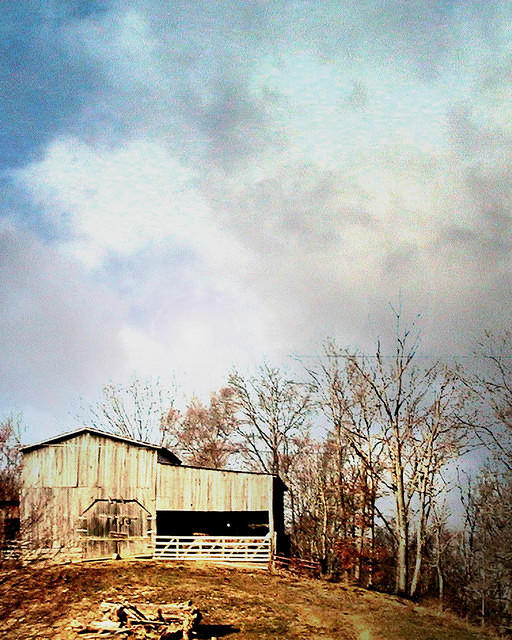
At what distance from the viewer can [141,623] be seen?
71.3 ft

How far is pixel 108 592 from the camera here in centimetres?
2684

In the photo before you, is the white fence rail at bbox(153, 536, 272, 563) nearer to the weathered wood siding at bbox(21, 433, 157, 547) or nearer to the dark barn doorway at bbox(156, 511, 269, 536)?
the dark barn doorway at bbox(156, 511, 269, 536)

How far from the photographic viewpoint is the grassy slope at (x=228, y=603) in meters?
23.5

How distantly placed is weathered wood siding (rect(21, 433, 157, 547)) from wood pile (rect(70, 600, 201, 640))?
44.1 ft

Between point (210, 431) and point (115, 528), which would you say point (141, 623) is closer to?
point (115, 528)

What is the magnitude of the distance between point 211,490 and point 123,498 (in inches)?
185

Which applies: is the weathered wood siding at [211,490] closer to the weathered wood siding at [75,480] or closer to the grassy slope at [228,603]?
the weathered wood siding at [75,480]

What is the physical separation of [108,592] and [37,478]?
35.8 feet

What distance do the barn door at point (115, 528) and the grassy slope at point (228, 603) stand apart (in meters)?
1.91

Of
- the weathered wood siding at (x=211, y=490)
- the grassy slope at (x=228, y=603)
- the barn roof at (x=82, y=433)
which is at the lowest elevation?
the grassy slope at (x=228, y=603)

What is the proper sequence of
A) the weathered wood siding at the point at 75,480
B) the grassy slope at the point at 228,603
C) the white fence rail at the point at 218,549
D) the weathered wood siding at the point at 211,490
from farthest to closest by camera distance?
1. the weathered wood siding at the point at 211,490
2. the weathered wood siding at the point at 75,480
3. the white fence rail at the point at 218,549
4. the grassy slope at the point at 228,603

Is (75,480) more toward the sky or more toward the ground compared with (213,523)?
more toward the sky

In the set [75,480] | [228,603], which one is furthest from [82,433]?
[228,603]

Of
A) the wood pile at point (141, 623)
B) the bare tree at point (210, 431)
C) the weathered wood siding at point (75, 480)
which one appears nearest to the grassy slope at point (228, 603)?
the wood pile at point (141, 623)
